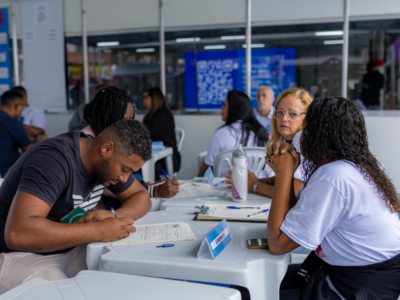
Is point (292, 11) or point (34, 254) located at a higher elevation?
point (292, 11)

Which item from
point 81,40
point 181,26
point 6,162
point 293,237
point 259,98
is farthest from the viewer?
point 81,40

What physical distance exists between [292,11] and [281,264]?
437 centimetres

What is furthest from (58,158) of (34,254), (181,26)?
(181,26)

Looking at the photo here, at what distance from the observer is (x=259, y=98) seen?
15.3 ft

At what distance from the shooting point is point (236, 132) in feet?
10.4

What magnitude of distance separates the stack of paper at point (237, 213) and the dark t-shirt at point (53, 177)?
0.54m

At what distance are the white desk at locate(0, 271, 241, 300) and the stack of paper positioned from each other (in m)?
0.55

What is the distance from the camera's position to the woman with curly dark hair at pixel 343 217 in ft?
3.86

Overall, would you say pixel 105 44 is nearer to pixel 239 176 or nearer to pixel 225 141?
pixel 225 141

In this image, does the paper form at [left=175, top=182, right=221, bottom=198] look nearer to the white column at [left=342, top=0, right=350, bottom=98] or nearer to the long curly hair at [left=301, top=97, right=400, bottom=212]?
the long curly hair at [left=301, top=97, right=400, bottom=212]

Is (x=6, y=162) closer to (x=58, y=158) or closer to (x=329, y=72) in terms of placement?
(x=58, y=158)

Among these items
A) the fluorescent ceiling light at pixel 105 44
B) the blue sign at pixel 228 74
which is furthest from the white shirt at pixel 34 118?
the blue sign at pixel 228 74

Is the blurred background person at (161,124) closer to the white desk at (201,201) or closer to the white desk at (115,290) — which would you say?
the white desk at (201,201)

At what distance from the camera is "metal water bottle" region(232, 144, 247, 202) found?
1820 mm
